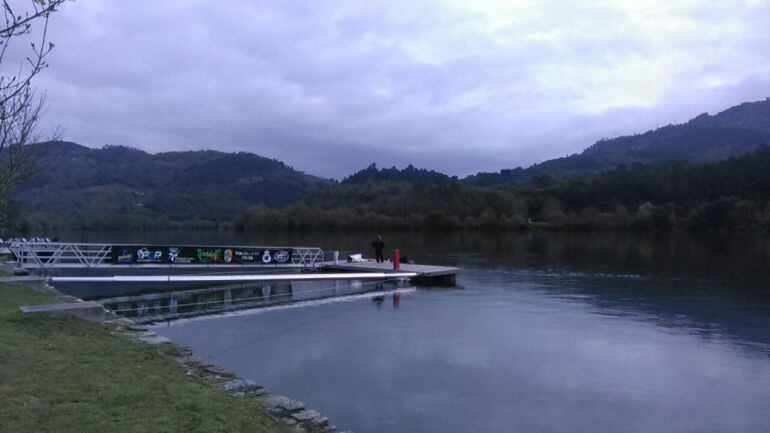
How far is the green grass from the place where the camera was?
6.66 meters

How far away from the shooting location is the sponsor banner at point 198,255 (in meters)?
28.0

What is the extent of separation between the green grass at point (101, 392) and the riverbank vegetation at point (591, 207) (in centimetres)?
9357

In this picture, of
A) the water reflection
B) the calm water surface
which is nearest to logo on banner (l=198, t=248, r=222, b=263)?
the water reflection

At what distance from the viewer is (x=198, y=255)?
29391mm

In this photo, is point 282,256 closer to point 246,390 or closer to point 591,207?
point 246,390

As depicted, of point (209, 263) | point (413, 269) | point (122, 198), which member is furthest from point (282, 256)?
point (122, 198)

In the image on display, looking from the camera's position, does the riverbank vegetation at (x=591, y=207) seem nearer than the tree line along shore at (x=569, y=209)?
Yes

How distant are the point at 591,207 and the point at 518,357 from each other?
103747 mm

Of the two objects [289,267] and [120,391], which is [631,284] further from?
[120,391]

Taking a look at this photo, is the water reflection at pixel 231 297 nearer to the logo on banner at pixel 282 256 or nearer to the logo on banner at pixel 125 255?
the logo on banner at pixel 282 256

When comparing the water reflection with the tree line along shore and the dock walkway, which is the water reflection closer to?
the dock walkway

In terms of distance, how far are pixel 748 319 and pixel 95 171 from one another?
200136 millimetres

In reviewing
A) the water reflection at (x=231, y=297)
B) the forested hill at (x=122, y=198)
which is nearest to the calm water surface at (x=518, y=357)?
the water reflection at (x=231, y=297)


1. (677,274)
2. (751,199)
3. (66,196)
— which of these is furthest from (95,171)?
(677,274)
